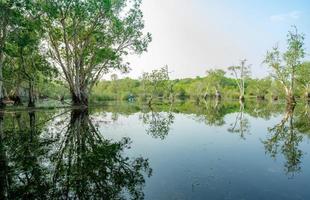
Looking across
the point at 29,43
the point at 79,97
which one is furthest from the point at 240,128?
the point at 79,97

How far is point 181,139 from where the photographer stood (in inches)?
562

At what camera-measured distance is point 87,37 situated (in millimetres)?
33156

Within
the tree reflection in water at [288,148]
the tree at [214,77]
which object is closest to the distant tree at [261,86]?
the tree at [214,77]

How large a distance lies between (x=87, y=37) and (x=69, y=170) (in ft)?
91.4

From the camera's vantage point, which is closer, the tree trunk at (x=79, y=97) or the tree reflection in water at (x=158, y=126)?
the tree reflection in water at (x=158, y=126)

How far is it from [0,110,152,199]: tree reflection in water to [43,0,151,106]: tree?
67.4 ft

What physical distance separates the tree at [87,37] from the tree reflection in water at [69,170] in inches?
809

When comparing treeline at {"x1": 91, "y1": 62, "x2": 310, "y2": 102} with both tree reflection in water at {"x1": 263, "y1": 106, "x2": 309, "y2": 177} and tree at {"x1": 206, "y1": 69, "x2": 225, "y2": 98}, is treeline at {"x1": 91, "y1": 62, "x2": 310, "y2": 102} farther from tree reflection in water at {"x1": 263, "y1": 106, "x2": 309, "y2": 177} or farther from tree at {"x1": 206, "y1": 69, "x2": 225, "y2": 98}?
tree reflection in water at {"x1": 263, "y1": 106, "x2": 309, "y2": 177}

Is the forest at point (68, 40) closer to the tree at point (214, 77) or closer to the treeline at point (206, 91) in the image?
the treeline at point (206, 91)

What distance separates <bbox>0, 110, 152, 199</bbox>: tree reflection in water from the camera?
591 cm

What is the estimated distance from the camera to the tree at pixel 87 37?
29422 millimetres

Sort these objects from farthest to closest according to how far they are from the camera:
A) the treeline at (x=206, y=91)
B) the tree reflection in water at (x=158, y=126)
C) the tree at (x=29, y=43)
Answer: the treeline at (x=206, y=91)
the tree at (x=29, y=43)
the tree reflection in water at (x=158, y=126)

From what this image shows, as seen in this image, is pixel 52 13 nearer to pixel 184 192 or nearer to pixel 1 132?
pixel 1 132

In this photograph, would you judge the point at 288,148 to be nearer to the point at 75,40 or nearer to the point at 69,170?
the point at 69,170
